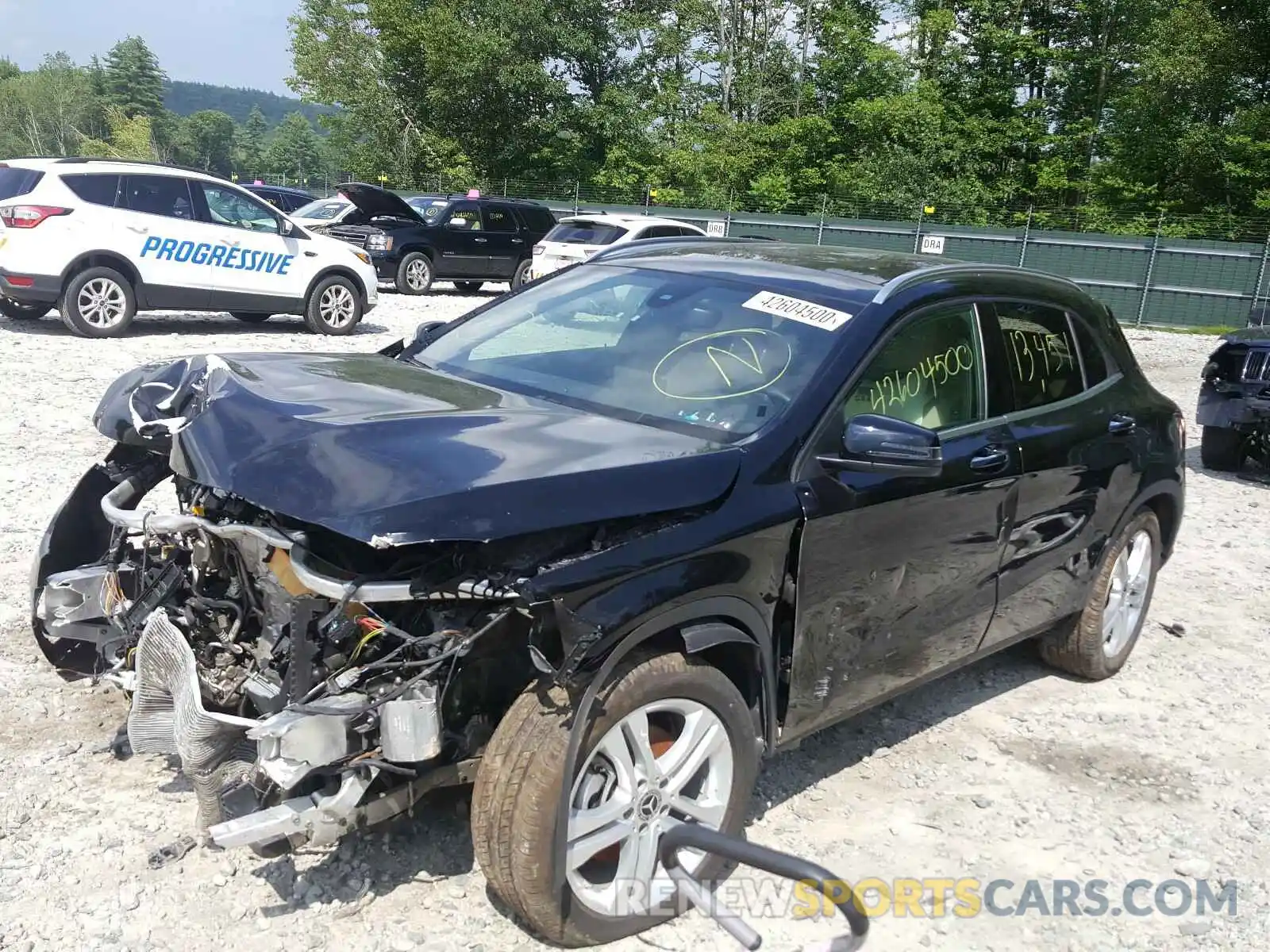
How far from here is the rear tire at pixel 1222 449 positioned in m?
9.54

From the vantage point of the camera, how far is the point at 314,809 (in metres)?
2.58

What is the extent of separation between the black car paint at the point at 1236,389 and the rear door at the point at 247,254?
32.8ft

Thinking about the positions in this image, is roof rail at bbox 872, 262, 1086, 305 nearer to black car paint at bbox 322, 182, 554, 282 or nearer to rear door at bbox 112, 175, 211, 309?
rear door at bbox 112, 175, 211, 309

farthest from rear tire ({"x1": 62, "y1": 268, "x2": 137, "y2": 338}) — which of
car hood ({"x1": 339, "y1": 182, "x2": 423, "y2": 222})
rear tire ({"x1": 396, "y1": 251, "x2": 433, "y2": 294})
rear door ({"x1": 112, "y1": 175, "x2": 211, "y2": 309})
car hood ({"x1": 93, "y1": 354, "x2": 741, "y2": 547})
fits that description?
car hood ({"x1": 93, "y1": 354, "x2": 741, "y2": 547})

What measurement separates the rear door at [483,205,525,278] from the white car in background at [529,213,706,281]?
2038 mm

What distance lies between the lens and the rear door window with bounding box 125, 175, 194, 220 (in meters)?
11.8

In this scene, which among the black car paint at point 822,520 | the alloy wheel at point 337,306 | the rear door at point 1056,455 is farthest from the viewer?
the alloy wheel at point 337,306

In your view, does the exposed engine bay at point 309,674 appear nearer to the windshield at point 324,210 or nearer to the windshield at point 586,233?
the windshield at point 586,233

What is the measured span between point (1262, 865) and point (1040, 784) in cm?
74

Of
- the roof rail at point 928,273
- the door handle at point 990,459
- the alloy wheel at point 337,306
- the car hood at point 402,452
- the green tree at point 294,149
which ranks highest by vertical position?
the green tree at point 294,149

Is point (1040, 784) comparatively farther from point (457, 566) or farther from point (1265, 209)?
point (1265, 209)

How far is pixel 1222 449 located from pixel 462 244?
44.0 ft

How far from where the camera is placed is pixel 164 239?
39.2ft

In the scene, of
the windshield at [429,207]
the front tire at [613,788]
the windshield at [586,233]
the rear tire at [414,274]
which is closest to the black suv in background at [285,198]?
the windshield at [429,207]
